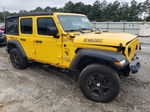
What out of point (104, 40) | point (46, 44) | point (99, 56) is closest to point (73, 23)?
point (46, 44)

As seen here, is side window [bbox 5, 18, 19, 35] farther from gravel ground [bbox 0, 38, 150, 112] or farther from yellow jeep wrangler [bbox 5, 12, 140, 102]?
gravel ground [bbox 0, 38, 150, 112]

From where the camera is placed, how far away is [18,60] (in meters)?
4.82

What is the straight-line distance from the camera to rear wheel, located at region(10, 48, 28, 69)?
4693mm

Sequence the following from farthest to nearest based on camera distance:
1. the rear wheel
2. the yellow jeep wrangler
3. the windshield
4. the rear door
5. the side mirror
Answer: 1. the rear wheel
2. the rear door
3. the windshield
4. the side mirror
5. the yellow jeep wrangler

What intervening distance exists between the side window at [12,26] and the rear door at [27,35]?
281mm

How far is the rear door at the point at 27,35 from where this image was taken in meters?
4.11

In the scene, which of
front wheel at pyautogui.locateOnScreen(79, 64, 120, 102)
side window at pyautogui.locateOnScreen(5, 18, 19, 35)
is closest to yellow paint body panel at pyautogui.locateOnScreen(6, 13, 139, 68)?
side window at pyautogui.locateOnScreen(5, 18, 19, 35)

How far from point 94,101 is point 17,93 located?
1873 mm

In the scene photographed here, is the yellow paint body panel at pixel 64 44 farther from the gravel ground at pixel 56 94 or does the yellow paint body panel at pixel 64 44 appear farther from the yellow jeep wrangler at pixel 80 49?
the gravel ground at pixel 56 94

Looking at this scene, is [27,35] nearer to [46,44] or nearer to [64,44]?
[46,44]

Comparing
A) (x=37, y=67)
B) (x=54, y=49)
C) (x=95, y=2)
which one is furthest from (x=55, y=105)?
(x=95, y=2)

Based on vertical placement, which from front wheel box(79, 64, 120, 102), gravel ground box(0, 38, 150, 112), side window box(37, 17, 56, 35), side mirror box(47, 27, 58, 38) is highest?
side window box(37, 17, 56, 35)

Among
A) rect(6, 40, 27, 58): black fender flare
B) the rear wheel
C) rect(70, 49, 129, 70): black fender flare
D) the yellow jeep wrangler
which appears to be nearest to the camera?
rect(70, 49, 129, 70): black fender flare

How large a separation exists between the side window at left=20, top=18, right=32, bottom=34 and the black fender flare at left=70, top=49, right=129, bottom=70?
1950 millimetres
